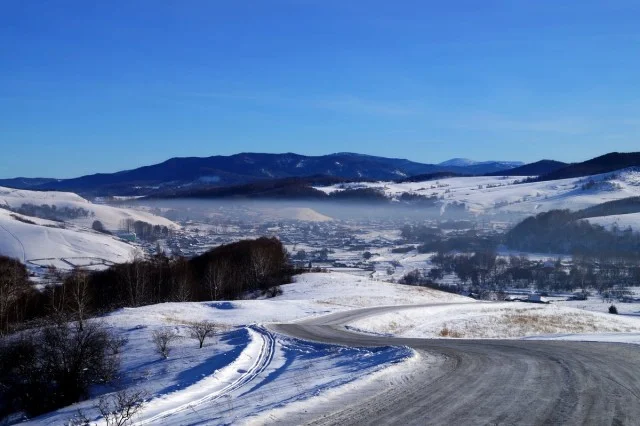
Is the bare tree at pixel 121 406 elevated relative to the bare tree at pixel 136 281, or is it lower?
elevated

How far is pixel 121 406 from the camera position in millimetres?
13625

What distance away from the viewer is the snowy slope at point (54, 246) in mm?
107500

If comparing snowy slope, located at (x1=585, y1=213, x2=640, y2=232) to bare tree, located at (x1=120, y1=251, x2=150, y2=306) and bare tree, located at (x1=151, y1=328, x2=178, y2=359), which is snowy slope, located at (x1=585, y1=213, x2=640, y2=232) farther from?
bare tree, located at (x1=151, y1=328, x2=178, y2=359)

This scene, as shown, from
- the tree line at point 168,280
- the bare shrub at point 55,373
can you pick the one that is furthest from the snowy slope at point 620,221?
the bare shrub at point 55,373

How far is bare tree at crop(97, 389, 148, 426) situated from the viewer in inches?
501

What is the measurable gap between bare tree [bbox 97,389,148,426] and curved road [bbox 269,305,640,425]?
3.97 metres

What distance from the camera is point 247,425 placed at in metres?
11.7

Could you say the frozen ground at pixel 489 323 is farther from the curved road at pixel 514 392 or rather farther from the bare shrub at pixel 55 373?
the bare shrub at pixel 55 373

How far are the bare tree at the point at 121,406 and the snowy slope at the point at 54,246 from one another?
89.1 metres

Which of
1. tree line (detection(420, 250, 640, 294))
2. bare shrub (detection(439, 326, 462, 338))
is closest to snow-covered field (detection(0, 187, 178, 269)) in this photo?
tree line (detection(420, 250, 640, 294))

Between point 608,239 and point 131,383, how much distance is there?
5316 inches

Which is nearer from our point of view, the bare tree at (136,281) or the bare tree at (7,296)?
the bare tree at (7,296)

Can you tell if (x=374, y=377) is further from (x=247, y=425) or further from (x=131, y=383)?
(x=131, y=383)

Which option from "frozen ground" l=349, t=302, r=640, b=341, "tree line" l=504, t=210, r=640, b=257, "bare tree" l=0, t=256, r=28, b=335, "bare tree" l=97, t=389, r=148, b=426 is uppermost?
"bare tree" l=97, t=389, r=148, b=426
